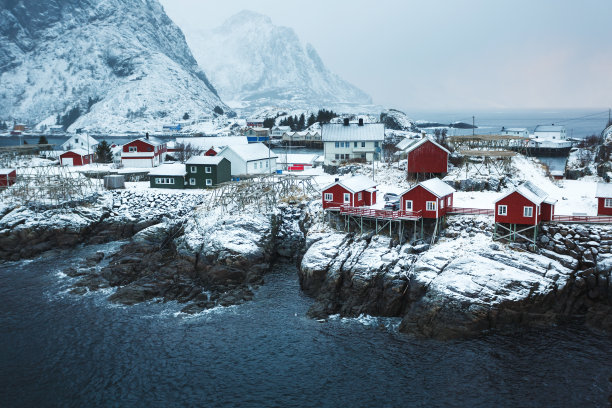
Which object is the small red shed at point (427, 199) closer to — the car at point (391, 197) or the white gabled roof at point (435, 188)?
the white gabled roof at point (435, 188)

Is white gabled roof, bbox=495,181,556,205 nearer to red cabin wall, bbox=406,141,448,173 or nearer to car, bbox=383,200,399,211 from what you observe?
car, bbox=383,200,399,211

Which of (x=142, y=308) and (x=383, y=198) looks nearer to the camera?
(x=142, y=308)

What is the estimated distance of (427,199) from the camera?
3878 centimetres

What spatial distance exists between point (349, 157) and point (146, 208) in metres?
30.5

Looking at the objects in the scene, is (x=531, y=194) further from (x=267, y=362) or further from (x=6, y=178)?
(x=6, y=178)

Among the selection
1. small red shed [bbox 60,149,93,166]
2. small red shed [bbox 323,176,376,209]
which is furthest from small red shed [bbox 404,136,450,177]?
small red shed [bbox 60,149,93,166]

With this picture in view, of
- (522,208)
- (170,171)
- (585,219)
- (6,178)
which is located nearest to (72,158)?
(6,178)

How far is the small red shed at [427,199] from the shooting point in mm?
38500

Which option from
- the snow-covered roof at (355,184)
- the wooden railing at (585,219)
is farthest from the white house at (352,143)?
the wooden railing at (585,219)

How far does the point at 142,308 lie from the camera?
A: 34.4 meters

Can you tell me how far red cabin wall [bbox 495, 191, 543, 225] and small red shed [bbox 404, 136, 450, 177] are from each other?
17.8 metres

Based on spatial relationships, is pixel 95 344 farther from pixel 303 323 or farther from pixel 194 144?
pixel 194 144

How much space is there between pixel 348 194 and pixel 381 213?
4.36 meters

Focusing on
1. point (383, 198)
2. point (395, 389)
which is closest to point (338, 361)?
point (395, 389)
